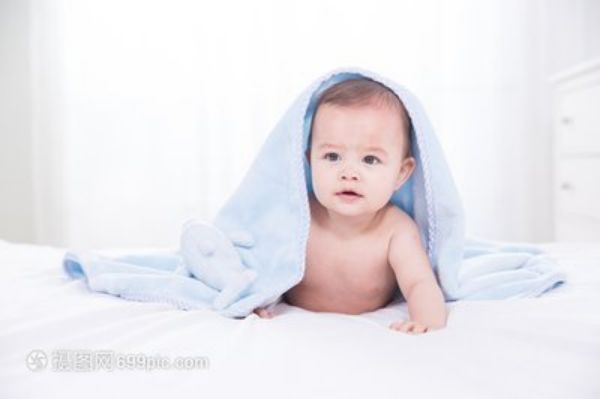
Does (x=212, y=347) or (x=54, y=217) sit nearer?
(x=212, y=347)

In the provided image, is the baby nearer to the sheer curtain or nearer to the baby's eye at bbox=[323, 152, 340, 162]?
the baby's eye at bbox=[323, 152, 340, 162]

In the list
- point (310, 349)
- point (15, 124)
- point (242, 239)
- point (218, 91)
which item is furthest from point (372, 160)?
point (15, 124)

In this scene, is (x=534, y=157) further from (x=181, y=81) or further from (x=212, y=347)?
(x=212, y=347)

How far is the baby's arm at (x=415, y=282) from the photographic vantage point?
83 cm

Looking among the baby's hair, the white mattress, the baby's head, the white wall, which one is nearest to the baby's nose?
the baby's head

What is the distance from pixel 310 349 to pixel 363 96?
1.45ft

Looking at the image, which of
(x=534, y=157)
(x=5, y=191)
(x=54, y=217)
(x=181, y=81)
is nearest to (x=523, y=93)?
(x=534, y=157)


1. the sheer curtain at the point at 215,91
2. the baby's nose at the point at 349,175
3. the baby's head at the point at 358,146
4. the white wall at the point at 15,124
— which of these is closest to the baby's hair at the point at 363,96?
the baby's head at the point at 358,146

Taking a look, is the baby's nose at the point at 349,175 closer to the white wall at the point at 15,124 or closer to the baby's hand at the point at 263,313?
the baby's hand at the point at 263,313

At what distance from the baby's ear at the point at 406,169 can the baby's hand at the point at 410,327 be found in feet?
Result: 0.98

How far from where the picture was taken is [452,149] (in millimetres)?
2609

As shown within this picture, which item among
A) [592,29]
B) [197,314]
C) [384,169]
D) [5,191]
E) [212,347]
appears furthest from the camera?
[5,191]

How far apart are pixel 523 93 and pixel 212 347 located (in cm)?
223

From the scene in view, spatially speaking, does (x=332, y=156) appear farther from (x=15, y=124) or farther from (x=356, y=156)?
(x=15, y=124)
